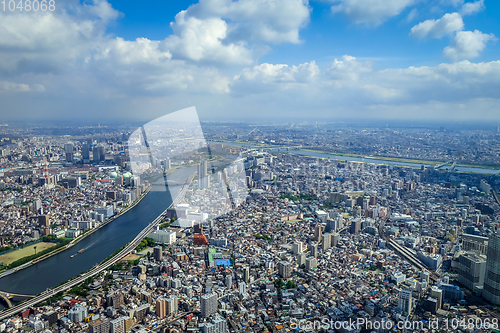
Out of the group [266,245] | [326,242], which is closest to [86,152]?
[266,245]

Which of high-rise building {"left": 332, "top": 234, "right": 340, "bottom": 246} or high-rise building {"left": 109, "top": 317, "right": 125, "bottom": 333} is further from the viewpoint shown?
high-rise building {"left": 332, "top": 234, "right": 340, "bottom": 246}

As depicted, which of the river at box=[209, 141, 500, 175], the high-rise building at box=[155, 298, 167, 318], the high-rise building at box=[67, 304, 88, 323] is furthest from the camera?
the river at box=[209, 141, 500, 175]

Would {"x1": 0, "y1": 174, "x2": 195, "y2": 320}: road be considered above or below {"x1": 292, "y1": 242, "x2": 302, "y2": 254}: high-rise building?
below

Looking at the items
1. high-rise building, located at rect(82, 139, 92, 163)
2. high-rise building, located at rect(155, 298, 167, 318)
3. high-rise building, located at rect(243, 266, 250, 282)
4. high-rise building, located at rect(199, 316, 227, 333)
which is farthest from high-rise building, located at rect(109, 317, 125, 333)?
high-rise building, located at rect(82, 139, 92, 163)

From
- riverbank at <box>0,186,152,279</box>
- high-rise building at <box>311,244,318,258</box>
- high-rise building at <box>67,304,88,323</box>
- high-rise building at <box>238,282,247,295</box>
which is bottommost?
riverbank at <box>0,186,152,279</box>

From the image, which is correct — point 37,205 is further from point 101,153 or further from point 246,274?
point 101,153

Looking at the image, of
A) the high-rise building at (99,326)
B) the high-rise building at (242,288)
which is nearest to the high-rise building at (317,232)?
the high-rise building at (242,288)

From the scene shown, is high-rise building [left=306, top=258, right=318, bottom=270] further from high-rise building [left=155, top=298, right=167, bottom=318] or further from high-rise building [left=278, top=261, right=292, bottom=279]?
high-rise building [left=155, top=298, right=167, bottom=318]

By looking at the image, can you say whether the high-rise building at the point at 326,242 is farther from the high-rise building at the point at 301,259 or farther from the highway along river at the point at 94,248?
the highway along river at the point at 94,248

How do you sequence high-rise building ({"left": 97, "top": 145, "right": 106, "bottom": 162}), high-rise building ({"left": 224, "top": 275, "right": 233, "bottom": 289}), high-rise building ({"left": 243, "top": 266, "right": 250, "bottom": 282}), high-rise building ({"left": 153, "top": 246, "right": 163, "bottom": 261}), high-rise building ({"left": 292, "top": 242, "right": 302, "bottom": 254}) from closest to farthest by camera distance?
high-rise building ({"left": 224, "top": 275, "right": 233, "bottom": 289}) < high-rise building ({"left": 243, "top": 266, "right": 250, "bottom": 282}) < high-rise building ({"left": 153, "top": 246, "right": 163, "bottom": 261}) < high-rise building ({"left": 292, "top": 242, "right": 302, "bottom": 254}) < high-rise building ({"left": 97, "top": 145, "right": 106, "bottom": 162})
